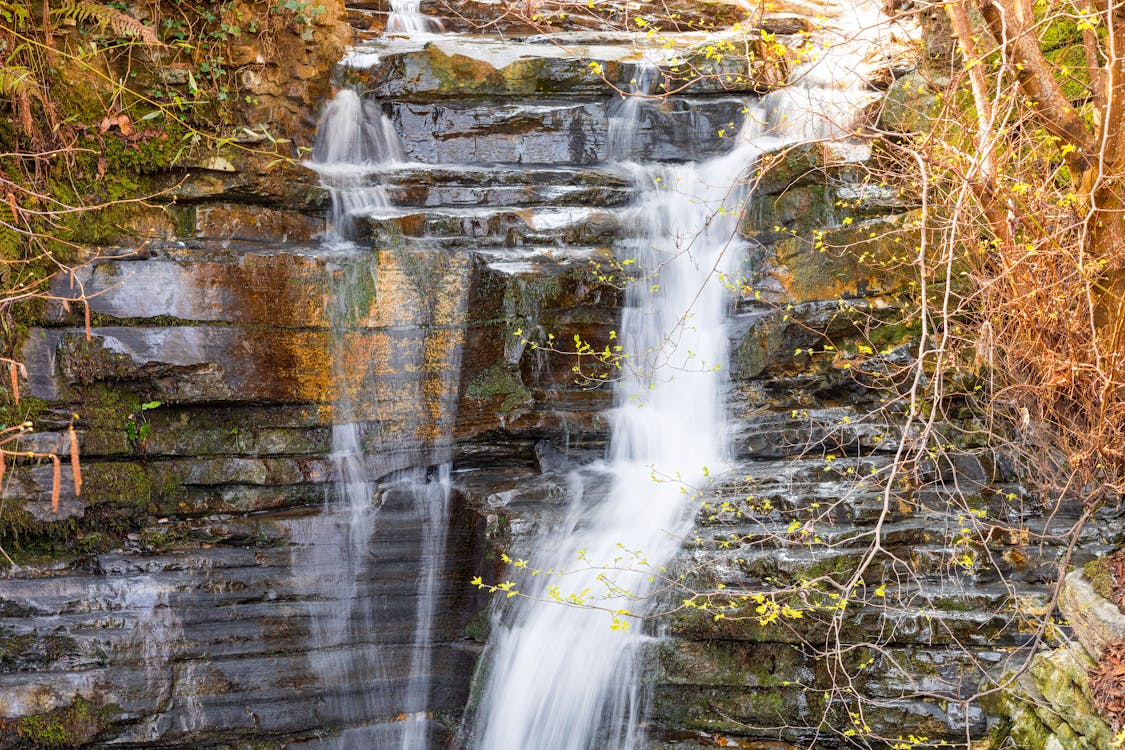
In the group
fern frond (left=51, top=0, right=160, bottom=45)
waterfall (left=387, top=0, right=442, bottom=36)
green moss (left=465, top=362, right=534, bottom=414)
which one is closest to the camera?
fern frond (left=51, top=0, right=160, bottom=45)

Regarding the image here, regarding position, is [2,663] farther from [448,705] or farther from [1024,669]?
[1024,669]

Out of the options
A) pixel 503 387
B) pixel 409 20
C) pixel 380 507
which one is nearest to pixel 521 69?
pixel 409 20

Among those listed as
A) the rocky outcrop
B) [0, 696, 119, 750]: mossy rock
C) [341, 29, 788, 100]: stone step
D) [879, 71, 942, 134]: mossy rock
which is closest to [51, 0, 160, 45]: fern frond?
[341, 29, 788, 100]: stone step

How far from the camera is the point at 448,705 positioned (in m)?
5.38

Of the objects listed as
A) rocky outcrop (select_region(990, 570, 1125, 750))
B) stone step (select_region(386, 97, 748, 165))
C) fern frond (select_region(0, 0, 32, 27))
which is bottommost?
rocky outcrop (select_region(990, 570, 1125, 750))

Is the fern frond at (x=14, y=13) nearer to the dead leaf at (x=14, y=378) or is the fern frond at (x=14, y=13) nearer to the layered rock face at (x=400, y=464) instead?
the layered rock face at (x=400, y=464)

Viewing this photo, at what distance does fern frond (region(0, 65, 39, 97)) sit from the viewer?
16.8 ft

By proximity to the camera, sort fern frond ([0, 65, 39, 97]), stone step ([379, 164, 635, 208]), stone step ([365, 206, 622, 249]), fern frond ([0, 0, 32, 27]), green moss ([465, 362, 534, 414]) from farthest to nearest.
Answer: stone step ([379, 164, 635, 208]) < stone step ([365, 206, 622, 249]) < green moss ([465, 362, 534, 414]) < fern frond ([0, 0, 32, 27]) < fern frond ([0, 65, 39, 97])

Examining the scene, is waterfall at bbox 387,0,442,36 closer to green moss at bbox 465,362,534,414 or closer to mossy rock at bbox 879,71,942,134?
green moss at bbox 465,362,534,414

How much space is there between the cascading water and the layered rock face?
7.5 inches

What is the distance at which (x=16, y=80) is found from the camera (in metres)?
5.14

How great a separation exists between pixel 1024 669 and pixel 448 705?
3.24 m

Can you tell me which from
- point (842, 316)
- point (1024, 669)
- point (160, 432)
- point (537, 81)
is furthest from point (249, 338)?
point (1024, 669)

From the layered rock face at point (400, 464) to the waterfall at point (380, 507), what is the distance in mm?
19
